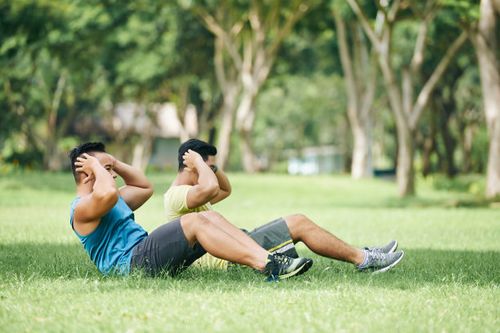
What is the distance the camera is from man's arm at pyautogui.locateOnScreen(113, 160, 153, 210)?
8.48 metres

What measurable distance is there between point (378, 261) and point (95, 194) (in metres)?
2.96

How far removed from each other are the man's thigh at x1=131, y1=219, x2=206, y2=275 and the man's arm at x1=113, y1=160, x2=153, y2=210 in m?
1.14

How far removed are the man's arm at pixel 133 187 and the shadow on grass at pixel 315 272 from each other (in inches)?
31.7

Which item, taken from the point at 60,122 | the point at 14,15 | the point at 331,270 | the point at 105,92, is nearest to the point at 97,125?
the point at 60,122

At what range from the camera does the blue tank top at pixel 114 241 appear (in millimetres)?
7445

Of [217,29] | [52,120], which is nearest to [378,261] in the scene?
[217,29]

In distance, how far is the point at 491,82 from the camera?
22922 millimetres

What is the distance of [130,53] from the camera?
40.7 meters

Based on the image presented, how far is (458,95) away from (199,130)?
17.5 metres

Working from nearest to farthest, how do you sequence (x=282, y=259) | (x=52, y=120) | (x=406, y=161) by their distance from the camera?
1. (x=282, y=259)
2. (x=406, y=161)
3. (x=52, y=120)

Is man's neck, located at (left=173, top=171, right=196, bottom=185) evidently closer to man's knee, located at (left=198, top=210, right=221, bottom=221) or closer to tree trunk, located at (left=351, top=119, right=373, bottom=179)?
man's knee, located at (left=198, top=210, right=221, bottom=221)

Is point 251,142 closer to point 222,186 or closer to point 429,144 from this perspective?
point 429,144

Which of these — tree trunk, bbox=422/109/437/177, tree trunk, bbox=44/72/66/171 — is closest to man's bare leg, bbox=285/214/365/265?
tree trunk, bbox=422/109/437/177

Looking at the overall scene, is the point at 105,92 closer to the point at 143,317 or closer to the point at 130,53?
the point at 130,53
